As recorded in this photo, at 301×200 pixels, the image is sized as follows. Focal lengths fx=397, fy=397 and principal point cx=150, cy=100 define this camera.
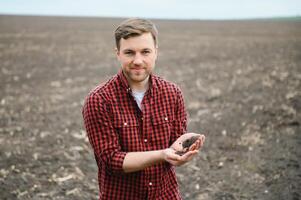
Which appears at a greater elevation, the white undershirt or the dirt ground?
the white undershirt

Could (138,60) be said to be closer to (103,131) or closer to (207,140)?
(103,131)

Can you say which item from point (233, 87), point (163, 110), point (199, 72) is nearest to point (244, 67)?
point (199, 72)

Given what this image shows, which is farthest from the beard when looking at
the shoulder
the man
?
the shoulder

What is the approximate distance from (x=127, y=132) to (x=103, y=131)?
0.43 ft

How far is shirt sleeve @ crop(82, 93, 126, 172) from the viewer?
2.06 meters

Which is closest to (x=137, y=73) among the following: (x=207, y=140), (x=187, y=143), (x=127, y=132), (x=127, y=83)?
(x=127, y=83)

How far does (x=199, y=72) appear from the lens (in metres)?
16.2

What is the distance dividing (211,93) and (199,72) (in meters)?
4.97

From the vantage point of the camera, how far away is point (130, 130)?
2.13 meters

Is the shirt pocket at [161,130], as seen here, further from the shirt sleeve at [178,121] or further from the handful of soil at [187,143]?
the handful of soil at [187,143]

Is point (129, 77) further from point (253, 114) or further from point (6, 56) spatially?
point (6, 56)

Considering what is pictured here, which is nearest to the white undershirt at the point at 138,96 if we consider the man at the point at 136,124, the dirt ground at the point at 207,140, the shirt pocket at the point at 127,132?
the man at the point at 136,124

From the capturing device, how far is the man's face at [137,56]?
2105 mm

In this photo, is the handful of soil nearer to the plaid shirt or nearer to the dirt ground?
the plaid shirt
